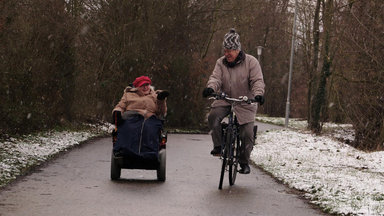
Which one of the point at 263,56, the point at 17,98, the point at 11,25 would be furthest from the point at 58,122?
the point at 263,56

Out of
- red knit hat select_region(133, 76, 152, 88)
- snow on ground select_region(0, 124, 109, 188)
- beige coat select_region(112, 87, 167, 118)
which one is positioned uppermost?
red knit hat select_region(133, 76, 152, 88)

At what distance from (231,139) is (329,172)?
3.65 metres

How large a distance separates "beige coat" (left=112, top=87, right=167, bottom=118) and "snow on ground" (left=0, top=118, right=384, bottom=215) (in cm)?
201

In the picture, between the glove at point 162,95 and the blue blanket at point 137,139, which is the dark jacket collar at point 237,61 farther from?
the blue blanket at point 137,139

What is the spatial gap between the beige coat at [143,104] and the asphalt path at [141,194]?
42.2 inches

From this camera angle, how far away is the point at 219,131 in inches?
362

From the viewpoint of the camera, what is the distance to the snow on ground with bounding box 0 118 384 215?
8477 millimetres

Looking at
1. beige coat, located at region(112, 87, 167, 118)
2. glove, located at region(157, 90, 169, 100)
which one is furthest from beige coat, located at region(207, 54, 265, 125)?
beige coat, located at region(112, 87, 167, 118)

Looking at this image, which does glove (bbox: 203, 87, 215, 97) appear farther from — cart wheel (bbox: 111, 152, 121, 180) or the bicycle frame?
cart wheel (bbox: 111, 152, 121, 180)

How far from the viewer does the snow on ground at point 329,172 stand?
8195 millimetres

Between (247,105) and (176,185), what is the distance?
160 cm

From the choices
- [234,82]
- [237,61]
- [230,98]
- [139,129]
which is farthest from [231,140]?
[139,129]

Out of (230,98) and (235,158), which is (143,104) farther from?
A: (235,158)

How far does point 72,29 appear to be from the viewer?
60.6 feet
